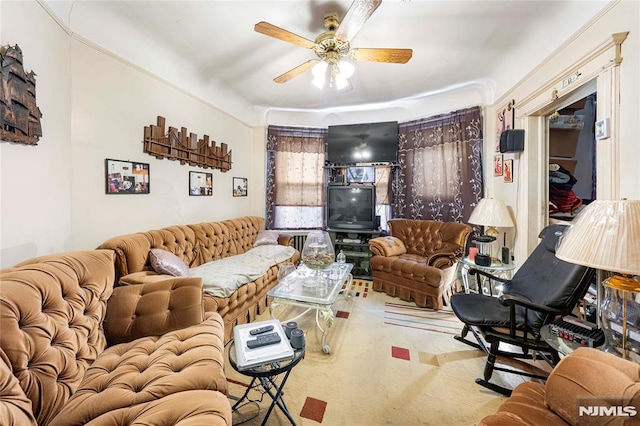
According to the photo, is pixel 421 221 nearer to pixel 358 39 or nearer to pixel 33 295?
pixel 358 39

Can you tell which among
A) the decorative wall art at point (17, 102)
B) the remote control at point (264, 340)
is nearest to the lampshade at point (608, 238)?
the remote control at point (264, 340)

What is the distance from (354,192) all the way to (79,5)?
3573mm

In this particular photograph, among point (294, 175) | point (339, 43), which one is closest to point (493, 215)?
point (339, 43)

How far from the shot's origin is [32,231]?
5.06 ft

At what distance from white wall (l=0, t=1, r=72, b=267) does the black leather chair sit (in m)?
3.03

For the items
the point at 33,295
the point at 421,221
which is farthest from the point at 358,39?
the point at 33,295

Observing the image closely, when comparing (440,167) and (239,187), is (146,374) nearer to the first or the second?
(239,187)

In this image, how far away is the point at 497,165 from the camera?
10.4 ft

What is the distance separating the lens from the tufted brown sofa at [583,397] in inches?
31.8

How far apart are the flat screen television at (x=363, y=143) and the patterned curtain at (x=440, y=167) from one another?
22 cm

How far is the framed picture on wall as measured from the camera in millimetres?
2137

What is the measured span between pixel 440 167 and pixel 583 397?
3.35 meters

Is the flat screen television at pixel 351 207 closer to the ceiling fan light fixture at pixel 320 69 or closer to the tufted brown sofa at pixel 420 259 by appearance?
the tufted brown sofa at pixel 420 259

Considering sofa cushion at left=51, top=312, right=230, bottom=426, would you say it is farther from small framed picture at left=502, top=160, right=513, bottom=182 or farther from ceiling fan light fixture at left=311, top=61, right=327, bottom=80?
small framed picture at left=502, top=160, right=513, bottom=182
